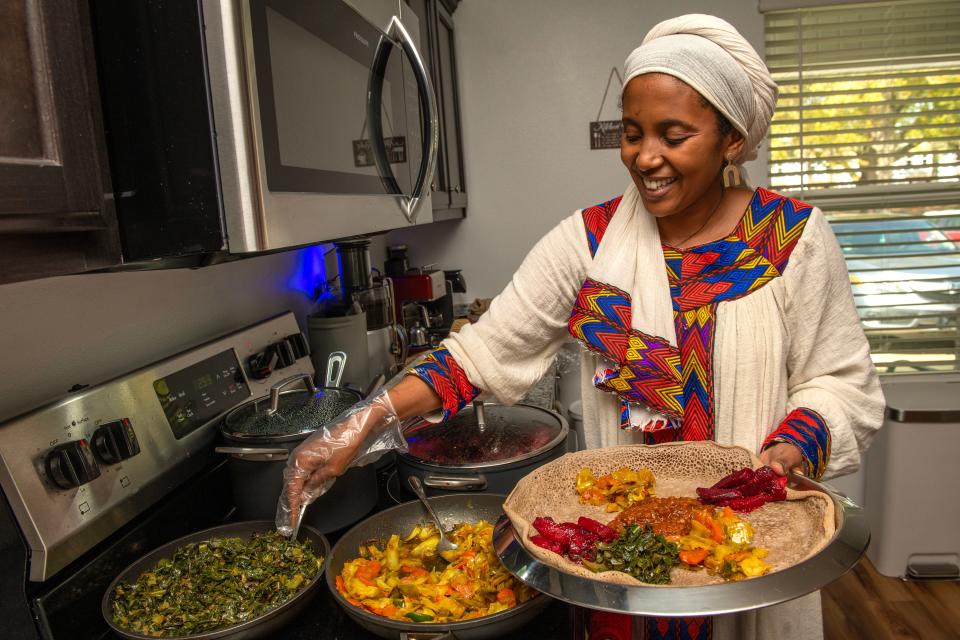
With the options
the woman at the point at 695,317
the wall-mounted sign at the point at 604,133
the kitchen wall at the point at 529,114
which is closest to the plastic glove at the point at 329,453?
the woman at the point at 695,317

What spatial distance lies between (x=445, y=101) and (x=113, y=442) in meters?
2.03

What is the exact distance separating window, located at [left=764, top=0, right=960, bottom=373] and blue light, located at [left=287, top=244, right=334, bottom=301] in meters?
2.02

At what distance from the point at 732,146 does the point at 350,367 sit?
1.11m

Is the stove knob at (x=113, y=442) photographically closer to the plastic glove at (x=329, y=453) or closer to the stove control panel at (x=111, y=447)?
the stove control panel at (x=111, y=447)

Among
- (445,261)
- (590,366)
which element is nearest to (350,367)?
(590,366)

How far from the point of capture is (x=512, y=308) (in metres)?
1.28

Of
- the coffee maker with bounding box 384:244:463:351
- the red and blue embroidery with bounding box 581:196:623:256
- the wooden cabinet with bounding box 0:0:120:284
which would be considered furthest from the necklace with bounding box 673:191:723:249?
the coffee maker with bounding box 384:244:463:351

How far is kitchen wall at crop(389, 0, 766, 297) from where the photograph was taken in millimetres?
3031

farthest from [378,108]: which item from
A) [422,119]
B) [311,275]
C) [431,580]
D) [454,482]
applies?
[311,275]

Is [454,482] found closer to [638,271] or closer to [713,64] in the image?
[638,271]

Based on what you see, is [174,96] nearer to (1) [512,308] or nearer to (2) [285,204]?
(2) [285,204]

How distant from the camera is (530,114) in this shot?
3131 millimetres

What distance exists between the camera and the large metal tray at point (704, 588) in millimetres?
689

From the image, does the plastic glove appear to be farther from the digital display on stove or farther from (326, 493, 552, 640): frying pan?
the digital display on stove
